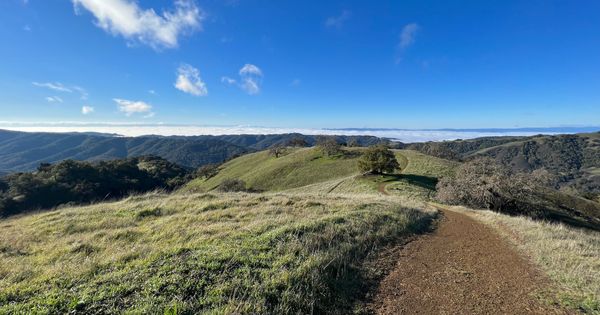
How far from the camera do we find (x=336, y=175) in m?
64.1

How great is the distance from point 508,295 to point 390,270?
112 inches

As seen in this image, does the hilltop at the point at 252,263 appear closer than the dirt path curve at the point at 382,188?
Yes

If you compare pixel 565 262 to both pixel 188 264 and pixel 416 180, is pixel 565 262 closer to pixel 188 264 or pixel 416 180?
pixel 188 264

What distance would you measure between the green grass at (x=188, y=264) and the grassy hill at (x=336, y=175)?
20.7m

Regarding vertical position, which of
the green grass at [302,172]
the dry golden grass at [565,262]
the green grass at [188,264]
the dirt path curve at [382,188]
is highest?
the green grass at [188,264]

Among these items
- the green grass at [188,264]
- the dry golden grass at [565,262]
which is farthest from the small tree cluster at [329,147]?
the green grass at [188,264]

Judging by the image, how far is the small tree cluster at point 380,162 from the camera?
49.0 metres

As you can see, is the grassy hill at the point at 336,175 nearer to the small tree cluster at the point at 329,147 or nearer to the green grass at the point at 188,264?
the small tree cluster at the point at 329,147

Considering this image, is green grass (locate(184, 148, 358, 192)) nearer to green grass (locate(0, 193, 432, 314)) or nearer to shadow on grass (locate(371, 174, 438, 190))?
shadow on grass (locate(371, 174, 438, 190))

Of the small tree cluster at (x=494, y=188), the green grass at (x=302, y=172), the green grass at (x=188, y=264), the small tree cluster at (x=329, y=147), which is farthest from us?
the small tree cluster at (x=329, y=147)

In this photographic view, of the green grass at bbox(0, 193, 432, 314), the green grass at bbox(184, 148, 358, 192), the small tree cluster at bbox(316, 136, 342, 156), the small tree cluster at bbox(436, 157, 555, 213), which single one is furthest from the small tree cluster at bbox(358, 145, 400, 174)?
the green grass at bbox(0, 193, 432, 314)

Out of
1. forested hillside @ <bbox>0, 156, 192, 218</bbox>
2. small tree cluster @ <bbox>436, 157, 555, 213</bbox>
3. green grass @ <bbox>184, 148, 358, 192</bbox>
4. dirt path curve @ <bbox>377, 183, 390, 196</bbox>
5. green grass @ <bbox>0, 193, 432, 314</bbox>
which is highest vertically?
green grass @ <bbox>0, 193, 432, 314</bbox>

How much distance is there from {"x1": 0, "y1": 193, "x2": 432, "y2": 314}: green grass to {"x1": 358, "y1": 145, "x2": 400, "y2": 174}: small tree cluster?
124 ft

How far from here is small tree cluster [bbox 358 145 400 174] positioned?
48969 mm
